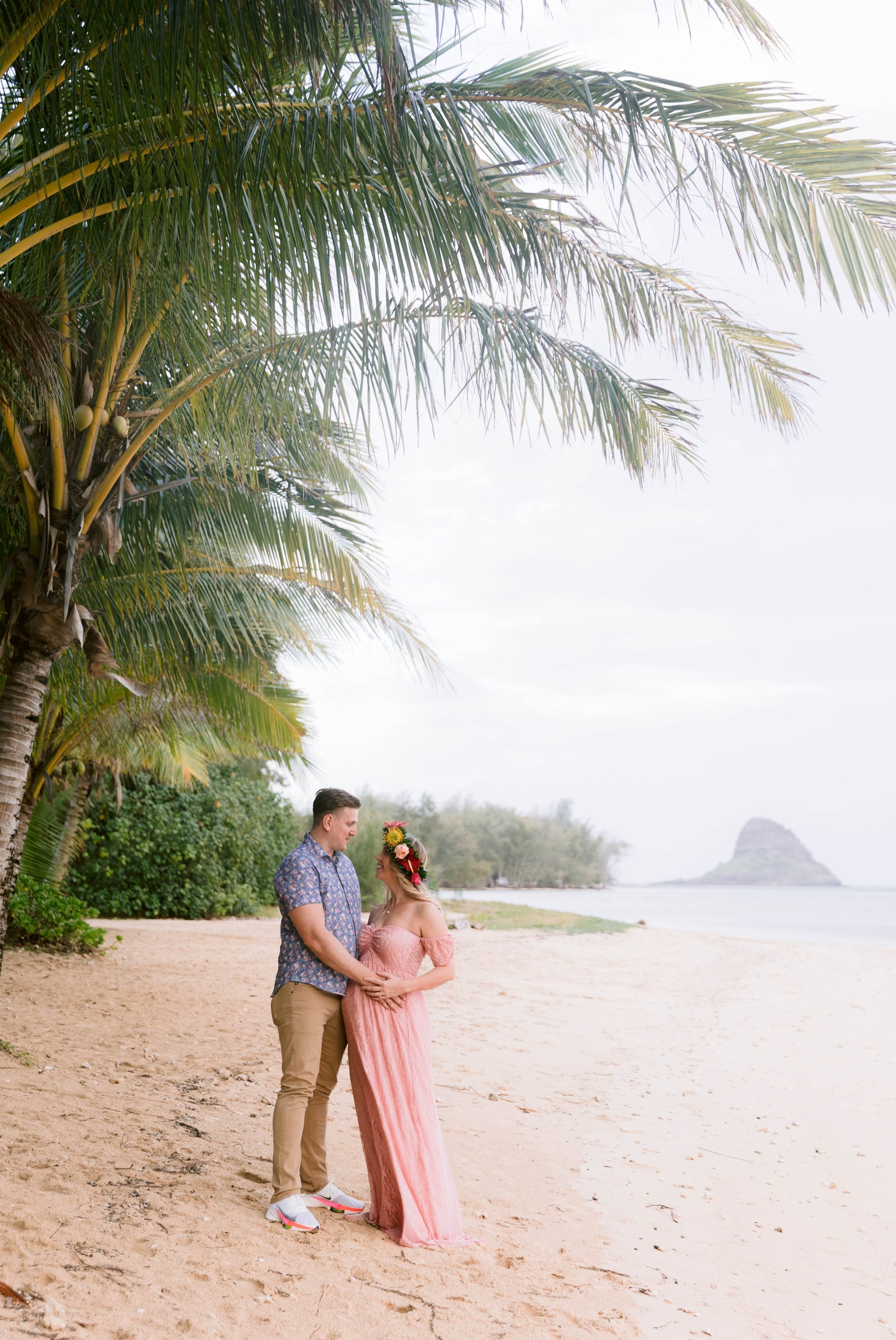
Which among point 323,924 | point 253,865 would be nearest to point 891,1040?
point 323,924

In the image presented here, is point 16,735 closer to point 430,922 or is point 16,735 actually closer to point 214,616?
point 214,616

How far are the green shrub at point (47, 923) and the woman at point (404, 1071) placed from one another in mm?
7182

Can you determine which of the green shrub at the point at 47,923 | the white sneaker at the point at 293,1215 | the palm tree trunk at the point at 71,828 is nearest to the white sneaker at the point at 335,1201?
the white sneaker at the point at 293,1215

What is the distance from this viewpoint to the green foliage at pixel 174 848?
15.9 metres

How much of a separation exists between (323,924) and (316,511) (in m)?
5.39

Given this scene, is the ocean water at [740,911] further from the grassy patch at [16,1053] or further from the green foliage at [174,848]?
the grassy patch at [16,1053]

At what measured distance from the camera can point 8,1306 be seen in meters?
2.93

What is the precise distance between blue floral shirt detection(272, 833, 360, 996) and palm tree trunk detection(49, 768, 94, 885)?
9909mm

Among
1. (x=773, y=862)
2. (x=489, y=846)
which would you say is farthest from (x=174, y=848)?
(x=773, y=862)

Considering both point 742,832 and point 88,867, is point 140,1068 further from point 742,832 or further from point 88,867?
point 742,832

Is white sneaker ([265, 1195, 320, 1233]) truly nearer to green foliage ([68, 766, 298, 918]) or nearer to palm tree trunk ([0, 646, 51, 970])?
palm tree trunk ([0, 646, 51, 970])

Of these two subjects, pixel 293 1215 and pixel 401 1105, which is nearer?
pixel 293 1215

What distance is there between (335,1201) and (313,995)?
914mm

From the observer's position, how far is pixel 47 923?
1024cm
